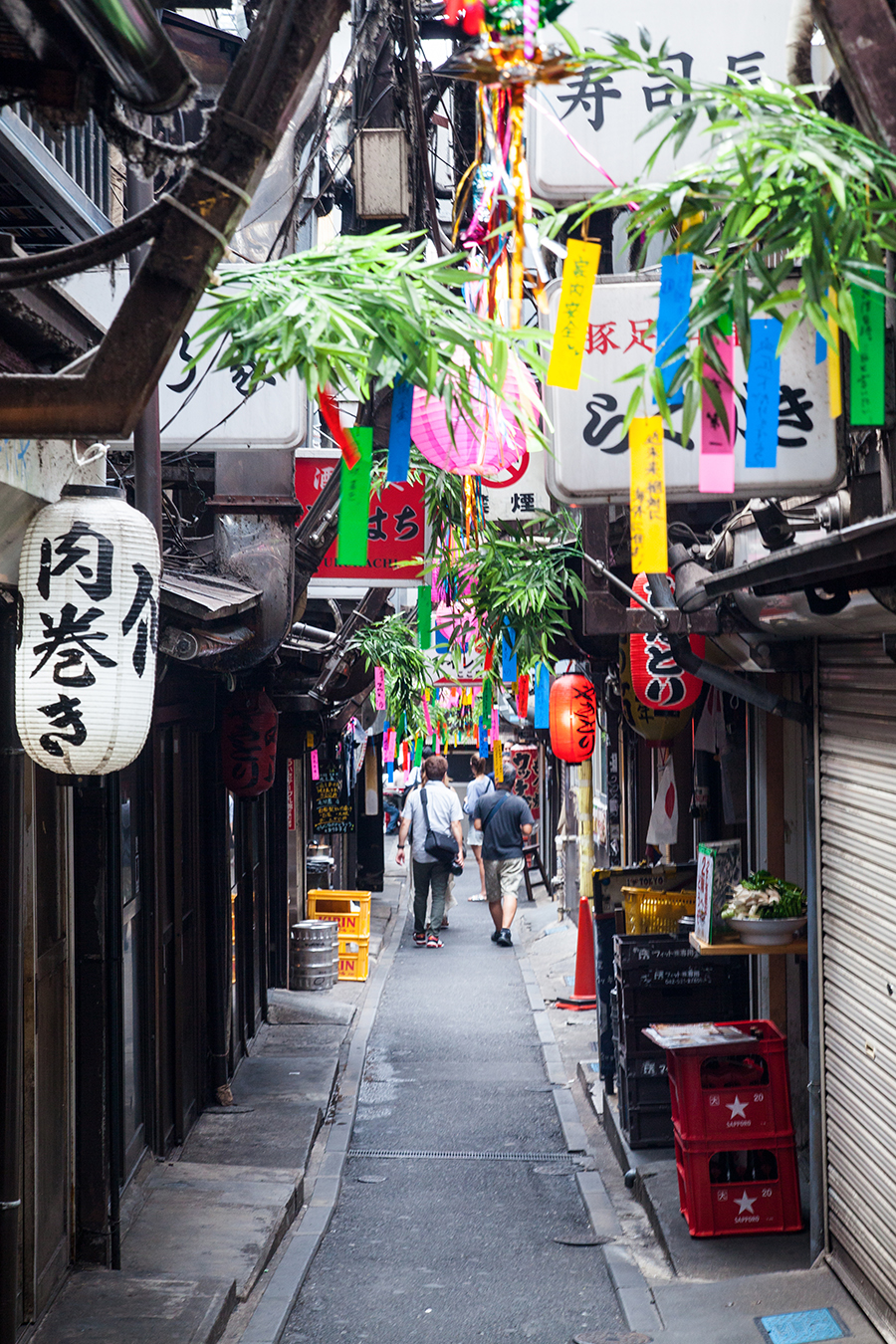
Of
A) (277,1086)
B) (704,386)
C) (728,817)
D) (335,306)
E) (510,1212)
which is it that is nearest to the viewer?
→ (704,386)

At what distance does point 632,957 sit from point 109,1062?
4281 millimetres

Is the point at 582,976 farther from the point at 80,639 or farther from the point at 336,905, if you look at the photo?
the point at 80,639

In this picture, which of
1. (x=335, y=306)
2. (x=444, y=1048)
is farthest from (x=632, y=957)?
(x=335, y=306)

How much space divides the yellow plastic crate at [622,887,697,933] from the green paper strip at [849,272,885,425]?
21.5 feet

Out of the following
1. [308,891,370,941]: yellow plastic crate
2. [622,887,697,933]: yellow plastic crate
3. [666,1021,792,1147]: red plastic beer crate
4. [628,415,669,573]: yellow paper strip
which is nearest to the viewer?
[628,415,669,573]: yellow paper strip

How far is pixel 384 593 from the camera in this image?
44.8 feet

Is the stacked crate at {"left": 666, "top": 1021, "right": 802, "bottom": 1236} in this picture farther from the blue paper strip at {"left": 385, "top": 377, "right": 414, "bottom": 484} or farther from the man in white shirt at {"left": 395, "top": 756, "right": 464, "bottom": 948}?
the man in white shirt at {"left": 395, "top": 756, "right": 464, "bottom": 948}

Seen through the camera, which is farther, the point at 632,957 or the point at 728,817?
the point at 728,817

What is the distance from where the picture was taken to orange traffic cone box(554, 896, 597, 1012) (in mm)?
15117

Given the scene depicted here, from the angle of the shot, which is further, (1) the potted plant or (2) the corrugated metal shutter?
(1) the potted plant

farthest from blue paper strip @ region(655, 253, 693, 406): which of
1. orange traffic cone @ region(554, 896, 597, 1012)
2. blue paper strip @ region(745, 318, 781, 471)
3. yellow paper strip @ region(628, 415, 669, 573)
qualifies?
orange traffic cone @ region(554, 896, 597, 1012)

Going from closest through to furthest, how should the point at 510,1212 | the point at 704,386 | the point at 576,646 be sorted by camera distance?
the point at 704,386 → the point at 510,1212 → the point at 576,646

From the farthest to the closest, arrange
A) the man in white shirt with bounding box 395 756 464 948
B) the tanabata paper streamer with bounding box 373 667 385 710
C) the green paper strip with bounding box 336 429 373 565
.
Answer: the man in white shirt with bounding box 395 756 464 948
the tanabata paper streamer with bounding box 373 667 385 710
the green paper strip with bounding box 336 429 373 565

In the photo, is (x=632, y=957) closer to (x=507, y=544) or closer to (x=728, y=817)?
(x=728, y=817)
